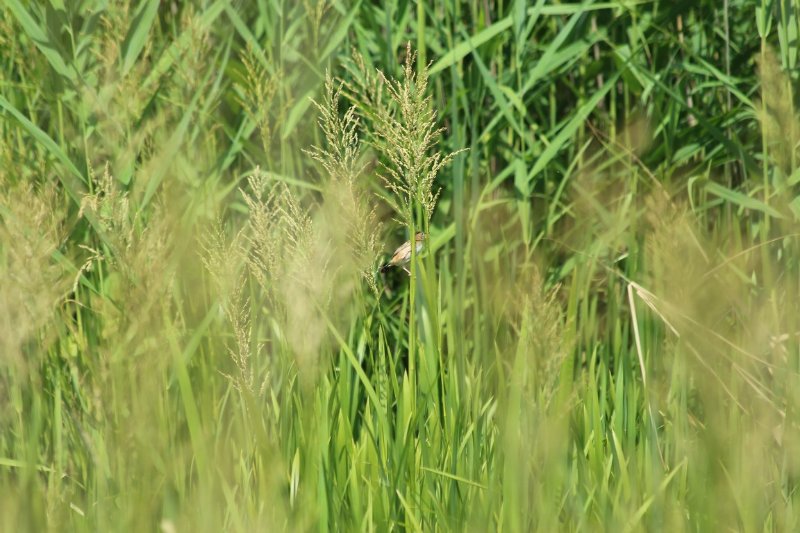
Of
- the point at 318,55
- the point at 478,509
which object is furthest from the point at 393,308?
the point at 478,509

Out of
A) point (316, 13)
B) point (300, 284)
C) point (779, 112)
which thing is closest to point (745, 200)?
point (779, 112)

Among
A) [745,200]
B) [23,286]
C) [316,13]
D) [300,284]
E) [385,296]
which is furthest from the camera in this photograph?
[385,296]

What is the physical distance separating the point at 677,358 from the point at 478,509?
59cm

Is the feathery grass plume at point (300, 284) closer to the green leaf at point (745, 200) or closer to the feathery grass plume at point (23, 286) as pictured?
the feathery grass plume at point (23, 286)

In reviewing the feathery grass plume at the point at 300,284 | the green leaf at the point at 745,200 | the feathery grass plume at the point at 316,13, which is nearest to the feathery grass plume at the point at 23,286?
the feathery grass plume at the point at 300,284

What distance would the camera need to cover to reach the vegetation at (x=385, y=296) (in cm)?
138

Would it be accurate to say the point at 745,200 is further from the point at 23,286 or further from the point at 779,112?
the point at 23,286

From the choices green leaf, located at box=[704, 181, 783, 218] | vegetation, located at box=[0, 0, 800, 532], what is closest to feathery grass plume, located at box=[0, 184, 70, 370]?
vegetation, located at box=[0, 0, 800, 532]

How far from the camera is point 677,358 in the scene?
6.24 feet

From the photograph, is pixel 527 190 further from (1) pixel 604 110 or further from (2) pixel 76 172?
(2) pixel 76 172

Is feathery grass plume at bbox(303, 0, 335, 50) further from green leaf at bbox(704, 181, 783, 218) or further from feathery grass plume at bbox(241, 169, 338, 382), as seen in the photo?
green leaf at bbox(704, 181, 783, 218)

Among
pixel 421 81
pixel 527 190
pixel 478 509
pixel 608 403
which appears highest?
pixel 421 81

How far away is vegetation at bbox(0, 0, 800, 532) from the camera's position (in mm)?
1380

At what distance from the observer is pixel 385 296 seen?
10.1ft
